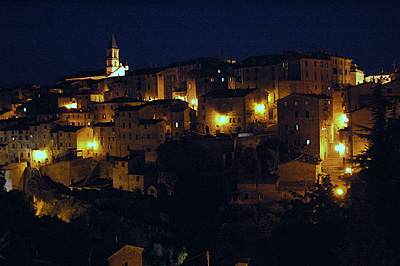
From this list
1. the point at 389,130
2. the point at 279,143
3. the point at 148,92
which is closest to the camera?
the point at 389,130

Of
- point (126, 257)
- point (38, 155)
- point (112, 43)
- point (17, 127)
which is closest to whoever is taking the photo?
point (126, 257)

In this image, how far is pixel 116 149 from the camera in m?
41.2

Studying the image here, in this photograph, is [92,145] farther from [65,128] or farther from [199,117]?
[199,117]

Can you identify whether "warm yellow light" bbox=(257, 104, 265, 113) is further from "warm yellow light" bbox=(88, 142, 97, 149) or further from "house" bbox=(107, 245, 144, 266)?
"house" bbox=(107, 245, 144, 266)

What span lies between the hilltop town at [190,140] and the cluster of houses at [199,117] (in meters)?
0.11

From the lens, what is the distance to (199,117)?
42.8m

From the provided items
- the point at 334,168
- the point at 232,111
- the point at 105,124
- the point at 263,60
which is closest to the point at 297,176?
the point at 334,168

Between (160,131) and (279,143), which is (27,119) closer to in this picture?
(160,131)

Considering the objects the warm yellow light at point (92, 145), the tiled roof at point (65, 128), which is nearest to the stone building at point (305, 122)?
the warm yellow light at point (92, 145)

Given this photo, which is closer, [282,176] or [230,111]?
[282,176]

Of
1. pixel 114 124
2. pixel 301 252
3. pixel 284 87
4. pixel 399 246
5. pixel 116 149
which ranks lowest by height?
pixel 301 252

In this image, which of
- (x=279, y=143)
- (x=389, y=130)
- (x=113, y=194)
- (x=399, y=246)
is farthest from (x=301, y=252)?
(x=113, y=194)

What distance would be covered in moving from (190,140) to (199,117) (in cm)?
632

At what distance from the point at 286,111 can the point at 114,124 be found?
1809 cm
